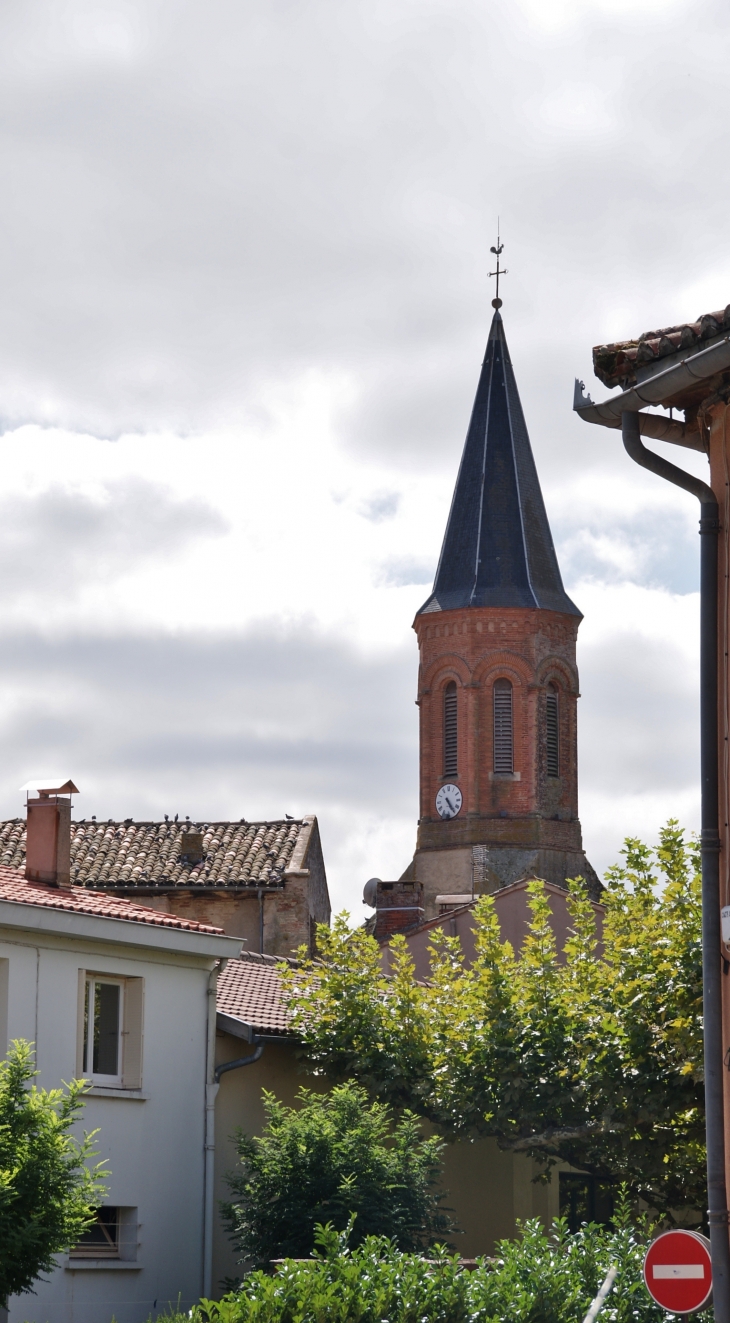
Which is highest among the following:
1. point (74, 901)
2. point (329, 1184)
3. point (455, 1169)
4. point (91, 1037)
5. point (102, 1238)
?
point (74, 901)

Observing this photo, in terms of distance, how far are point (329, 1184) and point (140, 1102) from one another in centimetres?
275

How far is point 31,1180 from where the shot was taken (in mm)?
13250

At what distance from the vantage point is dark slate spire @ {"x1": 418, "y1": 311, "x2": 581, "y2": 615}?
59.4 metres

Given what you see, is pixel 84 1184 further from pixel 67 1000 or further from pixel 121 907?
pixel 121 907

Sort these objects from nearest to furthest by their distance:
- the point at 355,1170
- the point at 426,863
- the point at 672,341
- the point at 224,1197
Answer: the point at 672,341
the point at 355,1170
the point at 224,1197
the point at 426,863

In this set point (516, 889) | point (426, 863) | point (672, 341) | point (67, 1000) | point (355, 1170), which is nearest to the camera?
point (672, 341)

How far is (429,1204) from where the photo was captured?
1764 centimetres

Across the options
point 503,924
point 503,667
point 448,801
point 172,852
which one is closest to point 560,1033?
point 503,924

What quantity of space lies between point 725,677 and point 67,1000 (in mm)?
10806

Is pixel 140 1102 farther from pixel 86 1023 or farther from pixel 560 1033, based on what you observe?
pixel 560 1033

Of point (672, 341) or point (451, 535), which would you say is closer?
point (672, 341)

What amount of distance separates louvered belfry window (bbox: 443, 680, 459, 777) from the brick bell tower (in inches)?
1.8

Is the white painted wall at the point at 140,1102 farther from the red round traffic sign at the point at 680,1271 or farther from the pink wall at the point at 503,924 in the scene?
the pink wall at the point at 503,924

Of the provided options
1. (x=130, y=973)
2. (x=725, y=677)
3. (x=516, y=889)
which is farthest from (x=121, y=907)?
(x=516, y=889)
